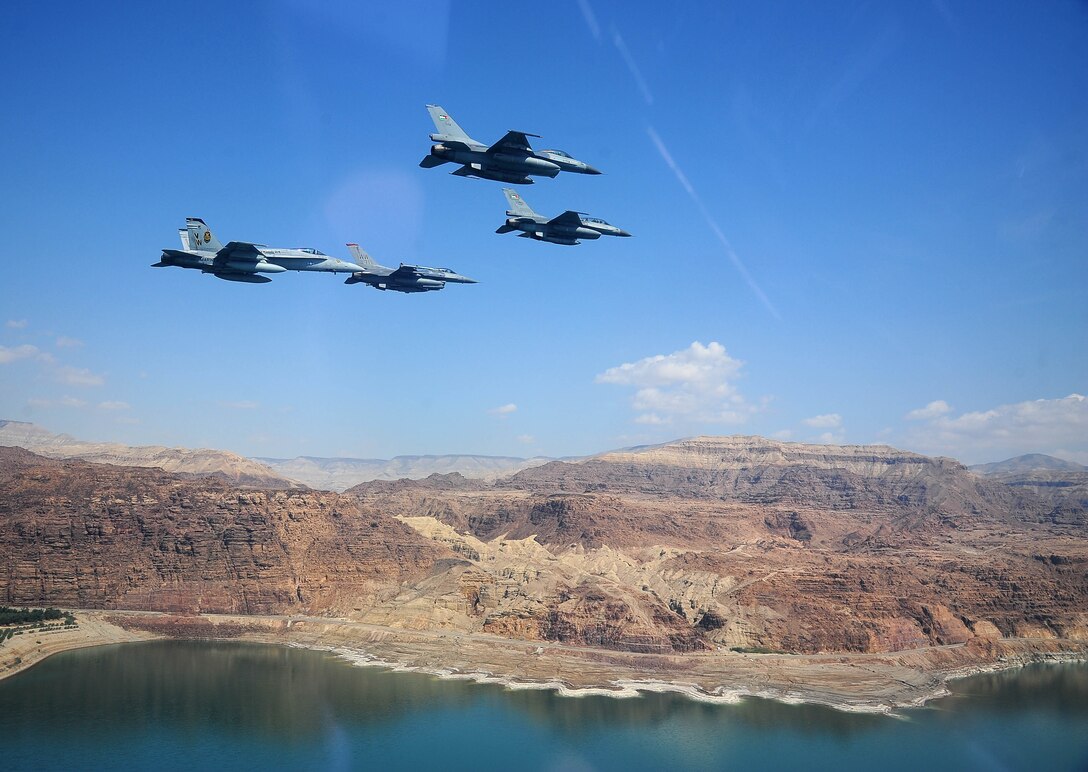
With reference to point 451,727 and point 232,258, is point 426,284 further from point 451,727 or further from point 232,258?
point 451,727

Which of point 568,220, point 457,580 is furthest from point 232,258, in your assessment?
point 457,580

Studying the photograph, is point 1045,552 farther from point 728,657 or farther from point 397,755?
point 397,755

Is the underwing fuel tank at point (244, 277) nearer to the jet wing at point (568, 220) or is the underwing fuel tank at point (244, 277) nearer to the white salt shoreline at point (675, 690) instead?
the jet wing at point (568, 220)

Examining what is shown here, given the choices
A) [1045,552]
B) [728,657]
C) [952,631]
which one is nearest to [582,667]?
[728,657]

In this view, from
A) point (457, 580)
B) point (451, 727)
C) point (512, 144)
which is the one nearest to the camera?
point (512, 144)

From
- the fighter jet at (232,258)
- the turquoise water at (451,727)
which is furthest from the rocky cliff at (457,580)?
the fighter jet at (232,258)
